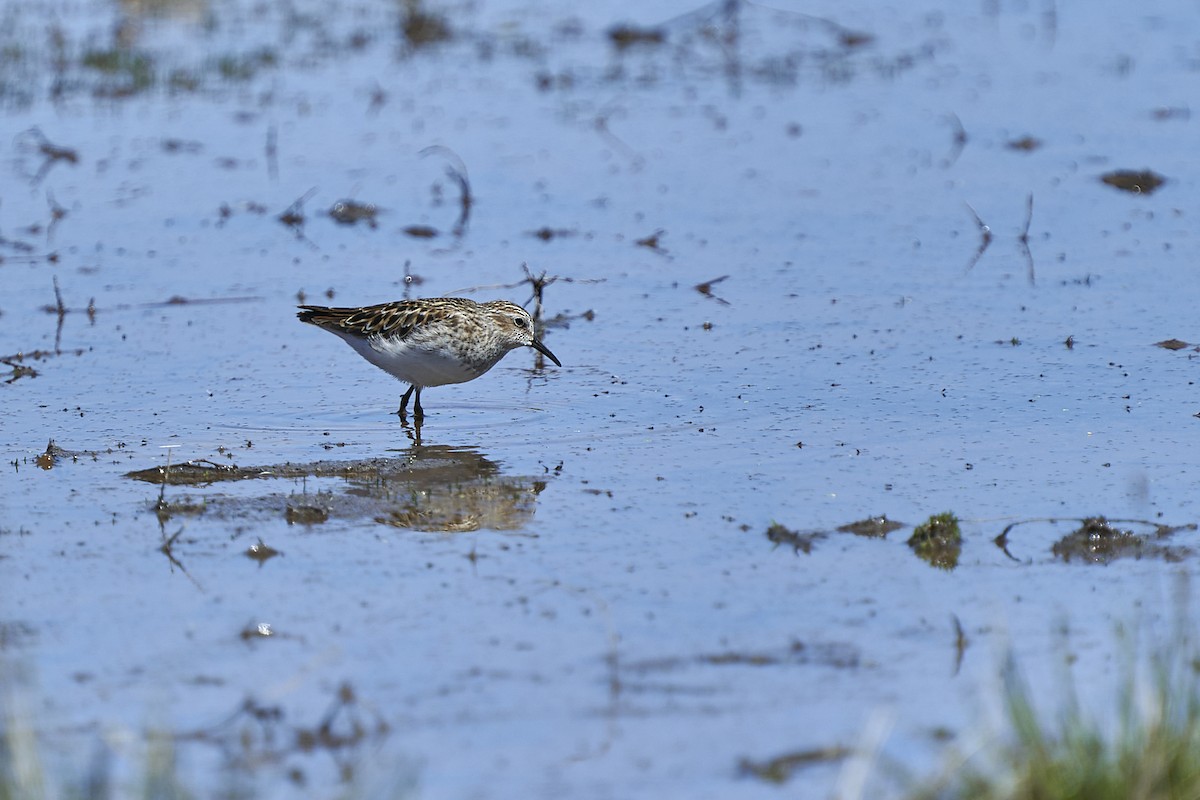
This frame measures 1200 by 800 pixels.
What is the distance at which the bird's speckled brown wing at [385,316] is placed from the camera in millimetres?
10570

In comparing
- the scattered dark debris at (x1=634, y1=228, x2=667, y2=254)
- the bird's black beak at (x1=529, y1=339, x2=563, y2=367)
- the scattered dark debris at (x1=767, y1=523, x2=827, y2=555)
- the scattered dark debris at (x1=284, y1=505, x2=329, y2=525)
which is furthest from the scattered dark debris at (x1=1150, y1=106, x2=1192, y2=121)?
the scattered dark debris at (x1=284, y1=505, x2=329, y2=525)

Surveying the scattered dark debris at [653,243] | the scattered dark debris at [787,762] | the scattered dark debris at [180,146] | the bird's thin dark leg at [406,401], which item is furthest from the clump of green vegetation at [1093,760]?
the scattered dark debris at [180,146]

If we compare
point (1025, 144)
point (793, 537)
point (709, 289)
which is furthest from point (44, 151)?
point (793, 537)

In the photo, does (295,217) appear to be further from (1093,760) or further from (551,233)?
(1093,760)

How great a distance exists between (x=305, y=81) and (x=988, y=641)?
690 inches

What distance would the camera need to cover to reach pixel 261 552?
7930mm

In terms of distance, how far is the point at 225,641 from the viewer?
22.8ft

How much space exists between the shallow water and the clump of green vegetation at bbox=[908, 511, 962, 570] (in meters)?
0.10

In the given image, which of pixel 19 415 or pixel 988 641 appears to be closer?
pixel 988 641

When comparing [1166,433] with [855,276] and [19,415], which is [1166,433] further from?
[19,415]

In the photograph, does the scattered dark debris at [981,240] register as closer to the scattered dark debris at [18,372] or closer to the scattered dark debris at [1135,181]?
the scattered dark debris at [1135,181]

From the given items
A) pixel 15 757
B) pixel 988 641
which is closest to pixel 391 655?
pixel 15 757

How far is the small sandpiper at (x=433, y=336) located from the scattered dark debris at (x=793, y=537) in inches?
122

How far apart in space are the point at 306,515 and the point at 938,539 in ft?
10.4
